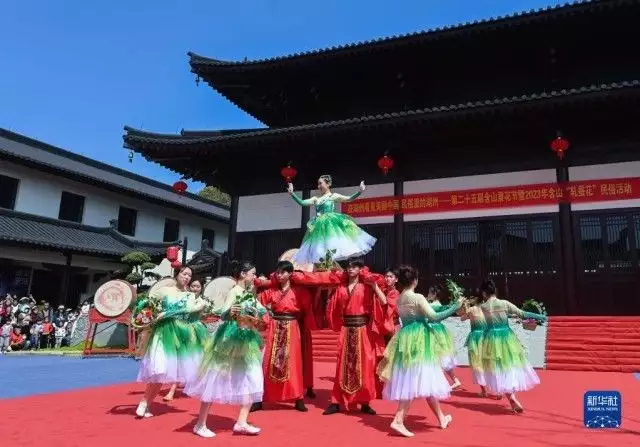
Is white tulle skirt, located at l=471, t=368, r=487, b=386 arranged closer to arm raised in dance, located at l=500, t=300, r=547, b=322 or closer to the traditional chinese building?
arm raised in dance, located at l=500, t=300, r=547, b=322

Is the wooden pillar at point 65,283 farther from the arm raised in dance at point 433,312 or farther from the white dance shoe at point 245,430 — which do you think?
the arm raised in dance at point 433,312

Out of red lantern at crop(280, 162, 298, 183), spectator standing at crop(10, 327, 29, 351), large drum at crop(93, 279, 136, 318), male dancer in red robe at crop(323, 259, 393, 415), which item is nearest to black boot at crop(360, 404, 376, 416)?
male dancer in red robe at crop(323, 259, 393, 415)

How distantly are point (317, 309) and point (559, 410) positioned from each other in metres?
2.92

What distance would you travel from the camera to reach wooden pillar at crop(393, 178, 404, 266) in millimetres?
11730

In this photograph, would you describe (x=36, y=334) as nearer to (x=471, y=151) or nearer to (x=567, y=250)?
(x=471, y=151)

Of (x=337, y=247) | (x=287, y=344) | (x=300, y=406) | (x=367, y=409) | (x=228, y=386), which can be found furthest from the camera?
(x=337, y=247)

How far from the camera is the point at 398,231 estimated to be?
11.9 meters

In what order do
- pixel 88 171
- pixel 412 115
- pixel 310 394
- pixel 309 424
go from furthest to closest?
pixel 88 171 < pixel 412 115 < pixel 310 394 < pixel 309 424

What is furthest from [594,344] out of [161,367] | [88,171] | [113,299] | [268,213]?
[88,171]

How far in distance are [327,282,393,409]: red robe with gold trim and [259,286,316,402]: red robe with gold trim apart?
13.2 inches

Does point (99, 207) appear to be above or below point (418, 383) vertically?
above

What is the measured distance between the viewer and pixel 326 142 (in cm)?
1209

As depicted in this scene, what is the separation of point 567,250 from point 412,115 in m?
4.45

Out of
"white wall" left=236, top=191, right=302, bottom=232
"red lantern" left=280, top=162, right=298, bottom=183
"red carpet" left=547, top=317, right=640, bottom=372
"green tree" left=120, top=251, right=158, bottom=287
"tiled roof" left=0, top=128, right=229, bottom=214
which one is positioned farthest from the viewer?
"tiled roof" left=0, top=128, right=229, bottom=214
